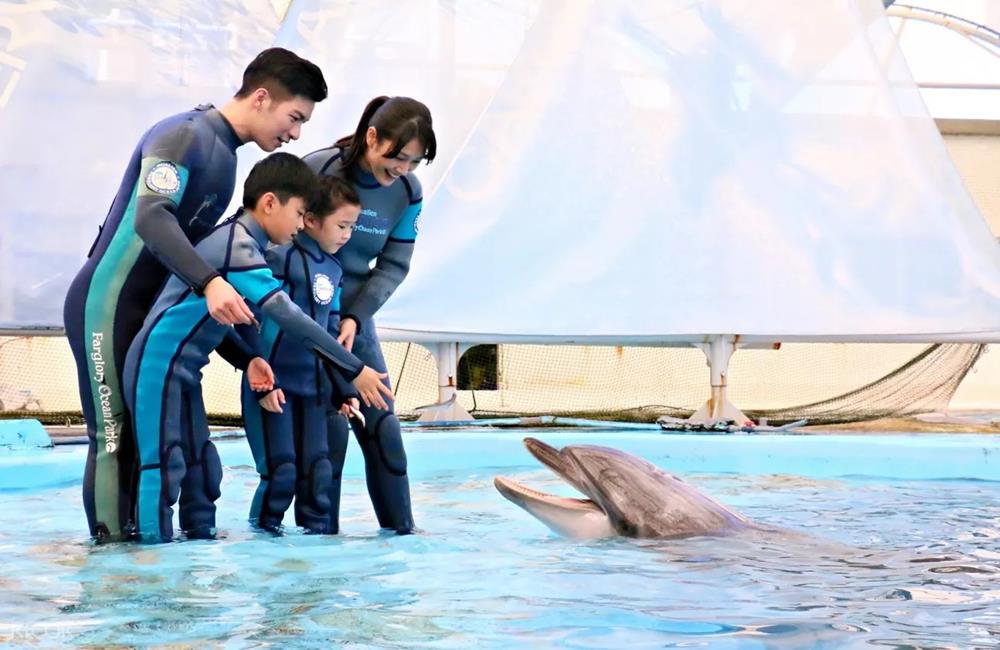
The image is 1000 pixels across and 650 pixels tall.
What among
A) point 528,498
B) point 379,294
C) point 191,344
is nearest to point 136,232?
point 191,344

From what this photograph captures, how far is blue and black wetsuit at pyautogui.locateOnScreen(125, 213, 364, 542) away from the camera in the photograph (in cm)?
322

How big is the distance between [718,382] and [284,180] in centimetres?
353

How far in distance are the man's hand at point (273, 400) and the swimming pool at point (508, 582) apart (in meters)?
0.32

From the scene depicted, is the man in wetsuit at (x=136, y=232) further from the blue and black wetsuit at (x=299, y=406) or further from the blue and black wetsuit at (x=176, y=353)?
the blue and black wetsuit at (x=299, y=406)

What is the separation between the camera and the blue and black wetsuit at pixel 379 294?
367 centimetres

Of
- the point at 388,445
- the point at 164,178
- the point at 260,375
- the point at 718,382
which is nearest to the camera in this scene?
the point at 164,178

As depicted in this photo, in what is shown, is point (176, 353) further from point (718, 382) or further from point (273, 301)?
point (718, 382)

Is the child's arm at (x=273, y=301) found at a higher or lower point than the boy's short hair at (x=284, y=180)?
lower

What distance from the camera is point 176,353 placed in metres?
3.24

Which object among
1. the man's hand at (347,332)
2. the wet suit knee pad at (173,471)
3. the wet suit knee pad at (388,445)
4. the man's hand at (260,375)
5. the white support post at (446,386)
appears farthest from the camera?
the white support post at (446,386)

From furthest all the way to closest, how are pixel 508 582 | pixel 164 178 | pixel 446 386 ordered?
1. pixel 446 386
2. pixel 164 178
3. pixel 508 582

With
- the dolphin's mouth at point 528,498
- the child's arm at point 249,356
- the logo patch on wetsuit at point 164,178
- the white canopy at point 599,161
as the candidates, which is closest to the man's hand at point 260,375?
the child's arm at point 249,356

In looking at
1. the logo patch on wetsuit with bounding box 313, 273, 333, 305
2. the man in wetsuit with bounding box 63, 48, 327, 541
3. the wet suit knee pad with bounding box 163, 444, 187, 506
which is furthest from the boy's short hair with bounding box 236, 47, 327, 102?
the wet suit knee pad with bounding box 163, 444, 187, 506

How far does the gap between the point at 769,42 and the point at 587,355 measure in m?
5.70
